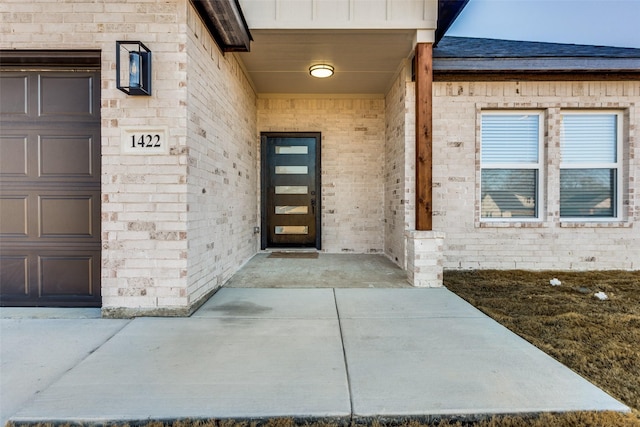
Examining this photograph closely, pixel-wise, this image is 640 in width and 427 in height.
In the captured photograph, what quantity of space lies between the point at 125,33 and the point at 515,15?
6591mm

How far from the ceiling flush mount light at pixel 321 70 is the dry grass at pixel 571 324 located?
3.37 metres

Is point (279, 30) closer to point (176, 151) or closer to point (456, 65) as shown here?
point (176, 151)

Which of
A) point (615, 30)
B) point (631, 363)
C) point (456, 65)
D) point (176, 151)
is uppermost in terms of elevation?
point (615, 30)

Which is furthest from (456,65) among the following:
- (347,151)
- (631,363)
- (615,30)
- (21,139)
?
(21,139)

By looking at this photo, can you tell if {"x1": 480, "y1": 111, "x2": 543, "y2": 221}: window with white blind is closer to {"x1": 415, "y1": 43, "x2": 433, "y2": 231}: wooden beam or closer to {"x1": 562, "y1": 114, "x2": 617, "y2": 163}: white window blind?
{"x1": 562, "y1": 114, "x2": 617, "y2": 163}: white window blind

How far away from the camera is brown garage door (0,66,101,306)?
287cm

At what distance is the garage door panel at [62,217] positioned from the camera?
2879mm

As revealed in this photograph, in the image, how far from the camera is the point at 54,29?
8.80ft

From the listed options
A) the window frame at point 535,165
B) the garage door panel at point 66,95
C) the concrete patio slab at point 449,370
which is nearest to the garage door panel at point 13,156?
the garage door panel at point 66,95

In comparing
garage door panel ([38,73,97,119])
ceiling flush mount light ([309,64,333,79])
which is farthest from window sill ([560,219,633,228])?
garage door panel ([38,73,97,119])

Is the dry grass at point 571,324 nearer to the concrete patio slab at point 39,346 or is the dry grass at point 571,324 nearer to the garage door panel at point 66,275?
the concrete patio slab at point 39,346

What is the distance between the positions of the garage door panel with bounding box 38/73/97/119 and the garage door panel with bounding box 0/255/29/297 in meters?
1.37

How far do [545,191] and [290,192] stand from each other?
4.14 meters

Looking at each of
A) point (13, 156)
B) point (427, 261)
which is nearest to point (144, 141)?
point (13, 156)
